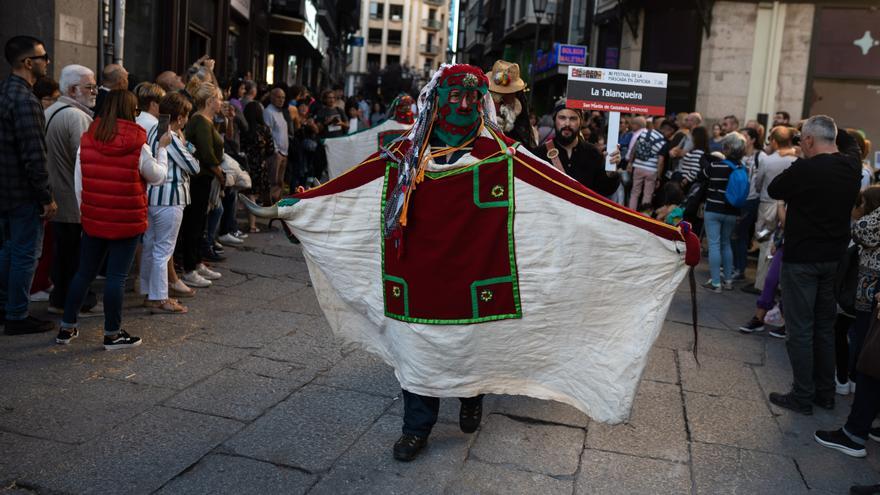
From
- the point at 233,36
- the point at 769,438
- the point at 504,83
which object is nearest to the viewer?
the point at 769,438

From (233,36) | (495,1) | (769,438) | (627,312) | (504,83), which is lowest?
(769,438)

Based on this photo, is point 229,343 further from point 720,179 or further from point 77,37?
point 720,179

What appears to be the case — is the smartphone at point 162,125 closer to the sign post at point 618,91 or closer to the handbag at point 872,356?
the sign post at point 618,91

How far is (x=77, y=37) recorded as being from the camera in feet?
28.9

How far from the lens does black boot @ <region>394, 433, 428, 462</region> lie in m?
4.11

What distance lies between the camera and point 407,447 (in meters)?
4.12

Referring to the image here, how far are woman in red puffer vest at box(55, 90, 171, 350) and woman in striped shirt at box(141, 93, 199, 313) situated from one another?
2.93 feet

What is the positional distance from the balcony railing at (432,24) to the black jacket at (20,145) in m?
101

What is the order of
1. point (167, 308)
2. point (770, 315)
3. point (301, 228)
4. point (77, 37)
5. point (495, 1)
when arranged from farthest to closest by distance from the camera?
point (495, 1) → point (77, 37) → point (770, 315) → point (167, 308) → point (301, 228)

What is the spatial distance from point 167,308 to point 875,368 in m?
4.99

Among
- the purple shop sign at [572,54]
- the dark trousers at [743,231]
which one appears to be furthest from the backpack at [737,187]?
the purple shop sign at [572,54]

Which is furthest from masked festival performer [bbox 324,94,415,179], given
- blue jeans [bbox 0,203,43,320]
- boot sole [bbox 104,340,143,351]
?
boot sole [bbox 104,340,143,351]

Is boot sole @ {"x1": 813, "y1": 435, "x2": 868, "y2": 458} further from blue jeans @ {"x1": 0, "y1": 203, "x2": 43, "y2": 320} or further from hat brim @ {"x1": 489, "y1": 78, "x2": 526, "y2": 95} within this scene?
blue jeans @ {"x1": 0, "y1": 203, "x2": 43, "y2": 320}

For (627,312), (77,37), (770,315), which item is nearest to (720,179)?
(770,315)
